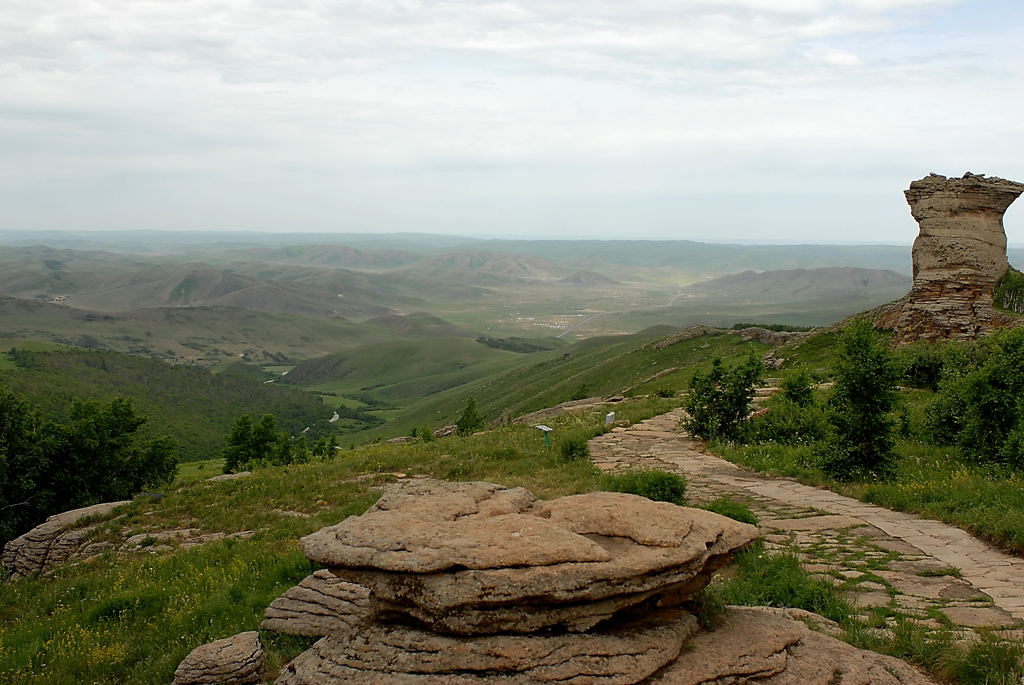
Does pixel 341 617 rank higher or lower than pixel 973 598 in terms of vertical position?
lower

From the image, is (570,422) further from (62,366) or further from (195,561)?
(62,366)

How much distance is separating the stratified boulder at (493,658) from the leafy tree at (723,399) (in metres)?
12.3

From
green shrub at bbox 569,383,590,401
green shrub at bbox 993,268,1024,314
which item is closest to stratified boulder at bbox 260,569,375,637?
green shrub at bbox 993,268,1024,314

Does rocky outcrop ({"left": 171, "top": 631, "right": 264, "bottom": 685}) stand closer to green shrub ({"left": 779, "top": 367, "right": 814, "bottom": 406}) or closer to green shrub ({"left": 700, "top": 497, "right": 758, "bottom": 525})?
green shrub ({"left": 700, "top": 497, "right": 758, "bottom": 525})

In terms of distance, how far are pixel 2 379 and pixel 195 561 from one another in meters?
99.1

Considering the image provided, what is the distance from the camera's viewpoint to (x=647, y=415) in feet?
71.4

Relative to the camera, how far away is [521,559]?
577 cm

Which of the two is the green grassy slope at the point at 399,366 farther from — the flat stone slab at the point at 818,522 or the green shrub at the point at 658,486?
the flat stone slab at the point at 818,522

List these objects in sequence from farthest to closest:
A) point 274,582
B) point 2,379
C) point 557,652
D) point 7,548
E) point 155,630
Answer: point 2,379, point 7,548, point 274,582, point 155,630, point 557,652

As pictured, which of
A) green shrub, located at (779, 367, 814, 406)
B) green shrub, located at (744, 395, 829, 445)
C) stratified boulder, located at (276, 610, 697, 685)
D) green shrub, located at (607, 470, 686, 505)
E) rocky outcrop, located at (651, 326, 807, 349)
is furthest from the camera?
rocky outcrop, located at (651, 326, 807, 349)

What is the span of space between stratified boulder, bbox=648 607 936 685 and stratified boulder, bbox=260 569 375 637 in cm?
371

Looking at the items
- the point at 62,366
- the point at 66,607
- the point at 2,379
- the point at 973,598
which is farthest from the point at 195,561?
the point at 62,366

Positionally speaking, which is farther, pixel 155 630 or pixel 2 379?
pixel 2 379

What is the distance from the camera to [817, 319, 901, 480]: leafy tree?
13.0 m
